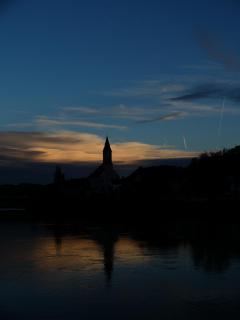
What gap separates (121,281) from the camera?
74.6 ft

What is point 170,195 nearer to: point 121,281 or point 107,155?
point 107,155

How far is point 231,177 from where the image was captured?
9062 centimetres

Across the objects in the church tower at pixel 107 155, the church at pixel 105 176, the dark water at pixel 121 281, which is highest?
the church tower at pixel 107 155

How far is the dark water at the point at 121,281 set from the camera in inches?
688

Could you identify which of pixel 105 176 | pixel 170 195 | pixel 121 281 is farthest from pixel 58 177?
pixel 121 281

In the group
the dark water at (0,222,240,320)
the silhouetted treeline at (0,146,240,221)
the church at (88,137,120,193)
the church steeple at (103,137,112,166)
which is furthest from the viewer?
the church steeple at (103,137,112,166)

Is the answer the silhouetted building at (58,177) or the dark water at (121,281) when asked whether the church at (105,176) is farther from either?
the dark water at (121,281)

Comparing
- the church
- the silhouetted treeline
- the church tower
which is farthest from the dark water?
the church tower

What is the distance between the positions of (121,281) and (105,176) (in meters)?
132

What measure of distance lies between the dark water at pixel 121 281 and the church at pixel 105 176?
4513 inches

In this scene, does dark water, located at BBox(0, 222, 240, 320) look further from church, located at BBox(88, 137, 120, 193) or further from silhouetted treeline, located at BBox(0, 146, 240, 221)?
church, located at BBox(88, 137, 120, 193)

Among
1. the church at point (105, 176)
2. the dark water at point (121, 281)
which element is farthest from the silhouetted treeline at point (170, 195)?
the dark water at point (121, 281)

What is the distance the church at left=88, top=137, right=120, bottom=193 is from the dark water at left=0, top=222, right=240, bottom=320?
114626 millimetres

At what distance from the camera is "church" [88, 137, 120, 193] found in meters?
153
